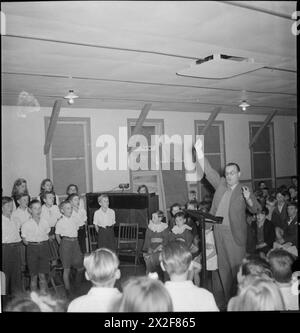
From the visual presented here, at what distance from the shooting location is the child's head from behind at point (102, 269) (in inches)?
79.0

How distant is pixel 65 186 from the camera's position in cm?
625

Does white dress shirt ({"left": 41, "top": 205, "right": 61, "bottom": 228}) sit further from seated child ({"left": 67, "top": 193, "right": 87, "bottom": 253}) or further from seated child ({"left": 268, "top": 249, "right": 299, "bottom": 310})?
seated child ({"left": 268, "top": 249, "right": 299, "bottom": 310})

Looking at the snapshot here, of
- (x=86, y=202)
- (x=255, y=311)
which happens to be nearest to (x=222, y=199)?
(x=255, y=311)

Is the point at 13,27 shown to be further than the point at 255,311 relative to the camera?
Yes

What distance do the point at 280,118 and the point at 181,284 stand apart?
6674mm

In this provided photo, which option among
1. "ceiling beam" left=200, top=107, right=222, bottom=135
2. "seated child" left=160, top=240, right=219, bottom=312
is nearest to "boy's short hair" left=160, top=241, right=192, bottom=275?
"seated child" left=160, top=240, right=219, bottom=312

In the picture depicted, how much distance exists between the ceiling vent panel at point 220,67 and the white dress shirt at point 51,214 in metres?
2.41

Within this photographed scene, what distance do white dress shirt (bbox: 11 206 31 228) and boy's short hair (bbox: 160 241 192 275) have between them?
2501 mm

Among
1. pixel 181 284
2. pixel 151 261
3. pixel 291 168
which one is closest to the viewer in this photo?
pixel 181 284

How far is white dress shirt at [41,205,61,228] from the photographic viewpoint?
15.1 ft

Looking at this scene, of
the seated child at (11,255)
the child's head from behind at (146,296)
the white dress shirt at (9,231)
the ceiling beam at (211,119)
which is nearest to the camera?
the child's head from behind at (146,296)

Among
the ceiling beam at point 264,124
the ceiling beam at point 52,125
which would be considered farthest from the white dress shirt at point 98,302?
the ceiling beam at point 264,124

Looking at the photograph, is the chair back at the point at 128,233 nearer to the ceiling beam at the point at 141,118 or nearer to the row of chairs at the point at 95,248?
the row of chairs at the point at 95,248

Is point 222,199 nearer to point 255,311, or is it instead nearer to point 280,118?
point 255,311
